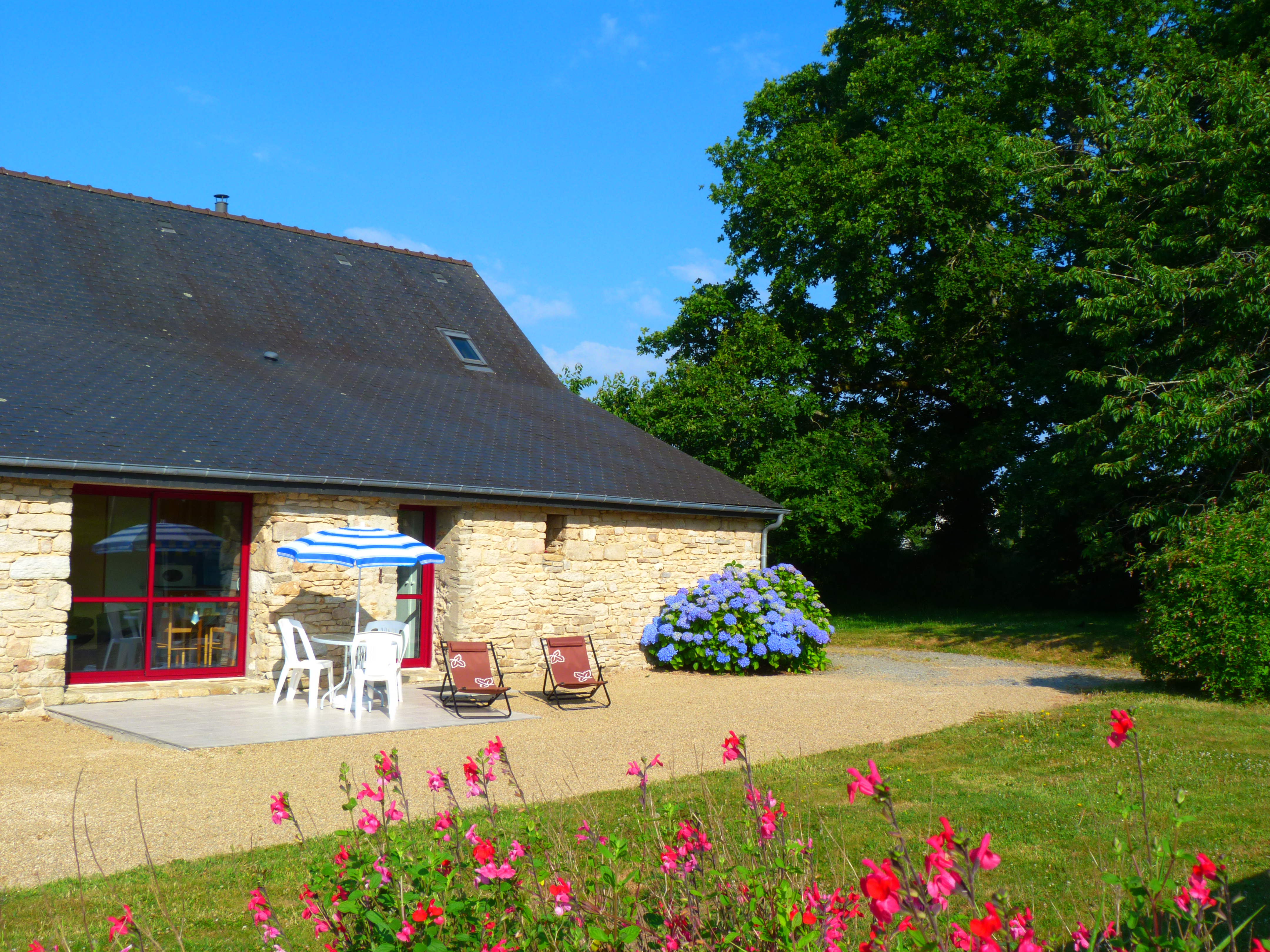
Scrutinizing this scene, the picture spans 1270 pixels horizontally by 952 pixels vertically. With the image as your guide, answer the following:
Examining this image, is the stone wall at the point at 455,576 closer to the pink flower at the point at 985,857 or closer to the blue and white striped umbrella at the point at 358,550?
the blue and white striped umbrella at the point at 358,550

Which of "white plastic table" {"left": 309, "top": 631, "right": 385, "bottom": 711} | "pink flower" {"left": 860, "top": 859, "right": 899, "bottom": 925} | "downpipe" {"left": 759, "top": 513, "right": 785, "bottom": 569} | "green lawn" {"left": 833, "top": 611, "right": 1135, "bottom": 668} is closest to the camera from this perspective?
"pink flower" {"left": 860, "top": 859, "right": 899, "bottom": 925}

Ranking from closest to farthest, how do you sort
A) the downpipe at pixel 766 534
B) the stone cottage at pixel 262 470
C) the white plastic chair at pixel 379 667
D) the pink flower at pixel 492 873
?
the pink flower at pixel 492 873 < the white plastic chair at pixel 379 667 < the stone cottage at pixel 262 470 < the downpipe at pixel 766 534

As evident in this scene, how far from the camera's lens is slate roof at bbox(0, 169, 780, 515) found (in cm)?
983

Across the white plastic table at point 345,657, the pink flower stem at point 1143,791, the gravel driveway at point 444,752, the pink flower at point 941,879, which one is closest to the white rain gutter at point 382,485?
the white plastic table at point 345,657

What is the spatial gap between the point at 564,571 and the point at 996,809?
7228mm

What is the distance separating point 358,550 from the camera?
9484mm

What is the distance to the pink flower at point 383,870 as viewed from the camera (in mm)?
2749

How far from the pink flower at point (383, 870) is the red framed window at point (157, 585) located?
7972mm

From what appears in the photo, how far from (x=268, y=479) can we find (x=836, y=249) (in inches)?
524

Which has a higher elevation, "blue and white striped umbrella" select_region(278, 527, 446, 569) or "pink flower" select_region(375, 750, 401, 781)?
"blue and white striped umbrella" select_region(278, 527, 446, 569)

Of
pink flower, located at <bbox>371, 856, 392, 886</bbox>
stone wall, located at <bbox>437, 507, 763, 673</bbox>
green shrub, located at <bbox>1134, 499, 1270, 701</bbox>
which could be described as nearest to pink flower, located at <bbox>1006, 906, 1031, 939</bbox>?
pink flower, located at <bbox>371, 856, 392, 886</bbox>

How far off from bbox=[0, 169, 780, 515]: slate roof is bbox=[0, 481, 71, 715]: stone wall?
450mm

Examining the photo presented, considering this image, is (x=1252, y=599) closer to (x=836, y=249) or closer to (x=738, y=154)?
(x=836, y=249)

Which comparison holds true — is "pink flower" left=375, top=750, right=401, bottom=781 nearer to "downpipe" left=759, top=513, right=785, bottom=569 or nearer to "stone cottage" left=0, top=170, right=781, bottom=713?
"stone cottage" left=0, top=170, right=781, bottom=713
